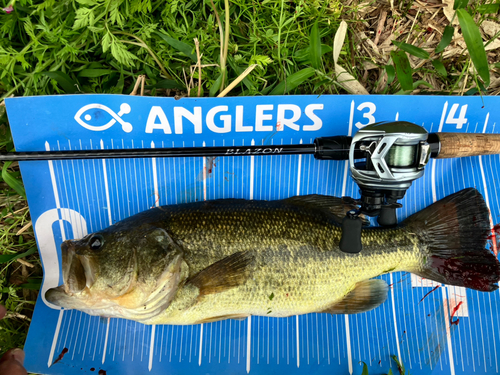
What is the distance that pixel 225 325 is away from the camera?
7.22 feet

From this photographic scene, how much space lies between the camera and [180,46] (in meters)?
2.04

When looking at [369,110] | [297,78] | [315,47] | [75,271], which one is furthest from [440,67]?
[75,271]

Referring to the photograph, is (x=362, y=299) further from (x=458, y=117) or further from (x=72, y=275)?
(x=72, y=275)

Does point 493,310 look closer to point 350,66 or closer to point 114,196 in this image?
point 350,66

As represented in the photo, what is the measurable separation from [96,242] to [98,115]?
87 centimetres

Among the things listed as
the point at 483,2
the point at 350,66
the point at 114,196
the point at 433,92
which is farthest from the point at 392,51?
the point at 114,196

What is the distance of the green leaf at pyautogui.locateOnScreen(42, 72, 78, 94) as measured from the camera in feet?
6.57

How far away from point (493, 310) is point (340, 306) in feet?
3.77

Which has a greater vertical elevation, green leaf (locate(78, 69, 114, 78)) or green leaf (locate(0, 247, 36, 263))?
green leaf (locate(78, 69, 114, 78))

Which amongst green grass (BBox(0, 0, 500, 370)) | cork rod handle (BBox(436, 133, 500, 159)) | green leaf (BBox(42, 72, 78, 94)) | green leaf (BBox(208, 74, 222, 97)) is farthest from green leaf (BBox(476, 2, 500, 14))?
green leaf (BBox(42, 72, 78, 94))

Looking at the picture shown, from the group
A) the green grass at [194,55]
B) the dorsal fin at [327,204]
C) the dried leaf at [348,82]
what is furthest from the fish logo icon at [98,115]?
the dried leaf at [348,82]

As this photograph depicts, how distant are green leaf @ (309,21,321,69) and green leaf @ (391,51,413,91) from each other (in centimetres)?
52

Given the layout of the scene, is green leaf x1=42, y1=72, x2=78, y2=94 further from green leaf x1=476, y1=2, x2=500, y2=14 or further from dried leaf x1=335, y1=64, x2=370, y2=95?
green leaf x1=476, y1=2, x2=500, y2=14

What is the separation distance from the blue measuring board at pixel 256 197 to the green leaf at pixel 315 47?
25 centimetres
